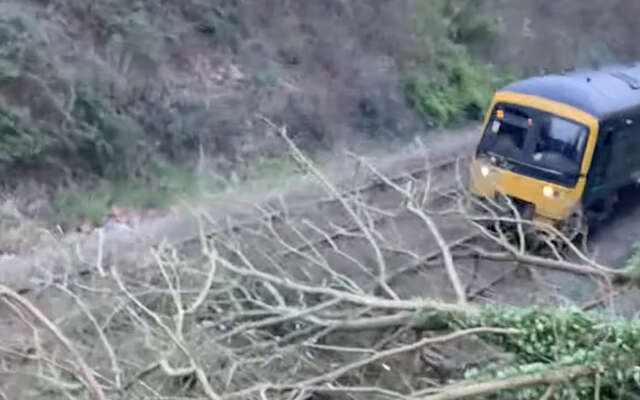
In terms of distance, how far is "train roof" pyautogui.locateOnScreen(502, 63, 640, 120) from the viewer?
1256cm

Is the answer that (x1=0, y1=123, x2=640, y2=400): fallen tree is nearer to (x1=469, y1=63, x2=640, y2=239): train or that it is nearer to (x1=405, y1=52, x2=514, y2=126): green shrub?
(x1=469, y1=63, x2=640, y2=239): train

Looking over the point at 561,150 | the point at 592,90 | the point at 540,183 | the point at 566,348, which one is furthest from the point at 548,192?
the point at 566,348

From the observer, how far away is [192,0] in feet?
54.4

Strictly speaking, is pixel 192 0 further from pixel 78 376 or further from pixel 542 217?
pixel 78 376

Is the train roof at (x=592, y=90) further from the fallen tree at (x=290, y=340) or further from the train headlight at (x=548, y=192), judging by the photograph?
the fallen tree at (x=290, y=340)

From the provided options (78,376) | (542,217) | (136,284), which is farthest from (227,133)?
(78,376)

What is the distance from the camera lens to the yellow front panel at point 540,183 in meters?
12.3

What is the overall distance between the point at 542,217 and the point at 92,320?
630 cm

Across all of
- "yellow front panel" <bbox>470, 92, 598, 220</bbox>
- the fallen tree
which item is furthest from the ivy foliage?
"yellow front panel" <bbox>470, 92, 598, 220</bbox>

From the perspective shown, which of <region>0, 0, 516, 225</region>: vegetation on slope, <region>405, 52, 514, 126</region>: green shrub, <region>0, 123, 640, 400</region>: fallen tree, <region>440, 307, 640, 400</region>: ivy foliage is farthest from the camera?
<region>405, 52, 514, 126</region>: green shrub

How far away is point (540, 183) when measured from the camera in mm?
12570

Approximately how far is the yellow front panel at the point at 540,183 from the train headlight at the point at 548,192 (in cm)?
1

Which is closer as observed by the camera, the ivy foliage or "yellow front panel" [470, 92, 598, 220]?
the ivy foliage

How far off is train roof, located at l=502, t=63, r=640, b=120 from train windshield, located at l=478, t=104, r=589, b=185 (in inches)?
10.8
